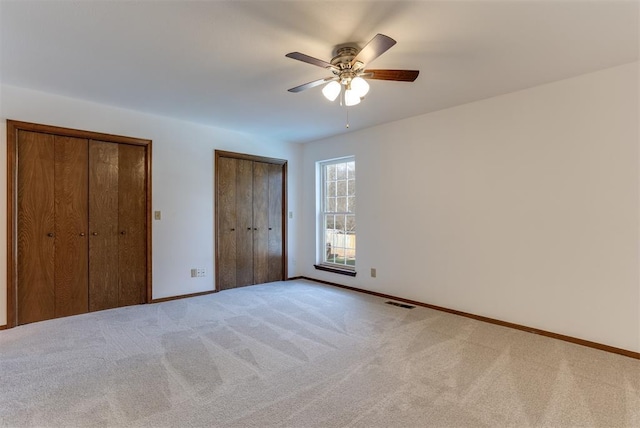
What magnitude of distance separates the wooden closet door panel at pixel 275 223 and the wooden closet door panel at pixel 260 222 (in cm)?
7

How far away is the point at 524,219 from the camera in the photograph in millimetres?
3176

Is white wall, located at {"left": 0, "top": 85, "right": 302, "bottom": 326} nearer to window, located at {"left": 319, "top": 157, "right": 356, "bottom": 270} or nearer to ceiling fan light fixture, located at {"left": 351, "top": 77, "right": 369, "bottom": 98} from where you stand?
window, located at {"left": 319, "top": 157, "right": 356, "bottom": 270}

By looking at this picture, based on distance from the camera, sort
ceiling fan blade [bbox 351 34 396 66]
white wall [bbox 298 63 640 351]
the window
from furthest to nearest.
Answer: the window → white wall [bbox 298 63 640 351] → ceiling fan blade [bbox 351 34 396 66]

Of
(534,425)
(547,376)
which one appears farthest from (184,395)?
(547,376)

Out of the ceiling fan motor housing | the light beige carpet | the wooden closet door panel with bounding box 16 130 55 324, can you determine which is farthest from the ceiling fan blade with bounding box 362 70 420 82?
the wooden closet door panel with bounding box 16 130 55 324

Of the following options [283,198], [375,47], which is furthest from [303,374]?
[283,198]

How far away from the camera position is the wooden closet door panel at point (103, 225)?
367cm

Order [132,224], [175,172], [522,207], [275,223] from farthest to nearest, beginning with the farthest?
[275,223]
[175,172]
[132,224]
[522,207]

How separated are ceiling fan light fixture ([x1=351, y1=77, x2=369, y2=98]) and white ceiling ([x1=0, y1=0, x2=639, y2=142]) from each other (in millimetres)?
272

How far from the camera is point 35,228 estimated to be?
3318 millimetres

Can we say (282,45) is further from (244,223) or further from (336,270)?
(336,270)

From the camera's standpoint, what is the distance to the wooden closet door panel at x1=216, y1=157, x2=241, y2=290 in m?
4.68

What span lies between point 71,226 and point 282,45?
306cm

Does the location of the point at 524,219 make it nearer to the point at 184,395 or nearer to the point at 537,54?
the point at 537,54
